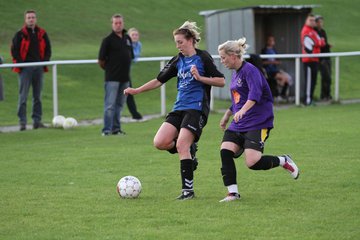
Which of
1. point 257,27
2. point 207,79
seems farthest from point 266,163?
point 257,27

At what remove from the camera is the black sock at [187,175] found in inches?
357

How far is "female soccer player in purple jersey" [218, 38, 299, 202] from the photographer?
29.1 ft

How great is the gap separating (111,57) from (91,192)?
6.59m

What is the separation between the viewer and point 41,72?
1712cm

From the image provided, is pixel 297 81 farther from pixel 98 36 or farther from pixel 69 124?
pixel 98 36

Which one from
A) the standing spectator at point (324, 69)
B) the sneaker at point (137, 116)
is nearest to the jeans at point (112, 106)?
the sneaker at point (137, 116)

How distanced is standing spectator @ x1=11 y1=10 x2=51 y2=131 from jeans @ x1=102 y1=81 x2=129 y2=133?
1.77 meters

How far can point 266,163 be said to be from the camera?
909 cm

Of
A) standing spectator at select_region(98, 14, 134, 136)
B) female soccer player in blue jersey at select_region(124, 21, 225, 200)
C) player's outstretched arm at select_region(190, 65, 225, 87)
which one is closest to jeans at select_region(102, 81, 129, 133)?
standing spectator at select_region(98, 14, 134, 136)

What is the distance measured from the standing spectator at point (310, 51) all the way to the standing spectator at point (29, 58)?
279 inches

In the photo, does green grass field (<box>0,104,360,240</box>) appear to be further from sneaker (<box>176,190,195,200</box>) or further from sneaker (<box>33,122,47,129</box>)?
sneaker (<box>33,122,47,129</box>)

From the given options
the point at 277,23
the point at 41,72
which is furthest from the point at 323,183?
the point at 277,23

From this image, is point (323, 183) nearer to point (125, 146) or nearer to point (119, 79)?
point (125, 146)

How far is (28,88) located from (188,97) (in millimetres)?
8198
